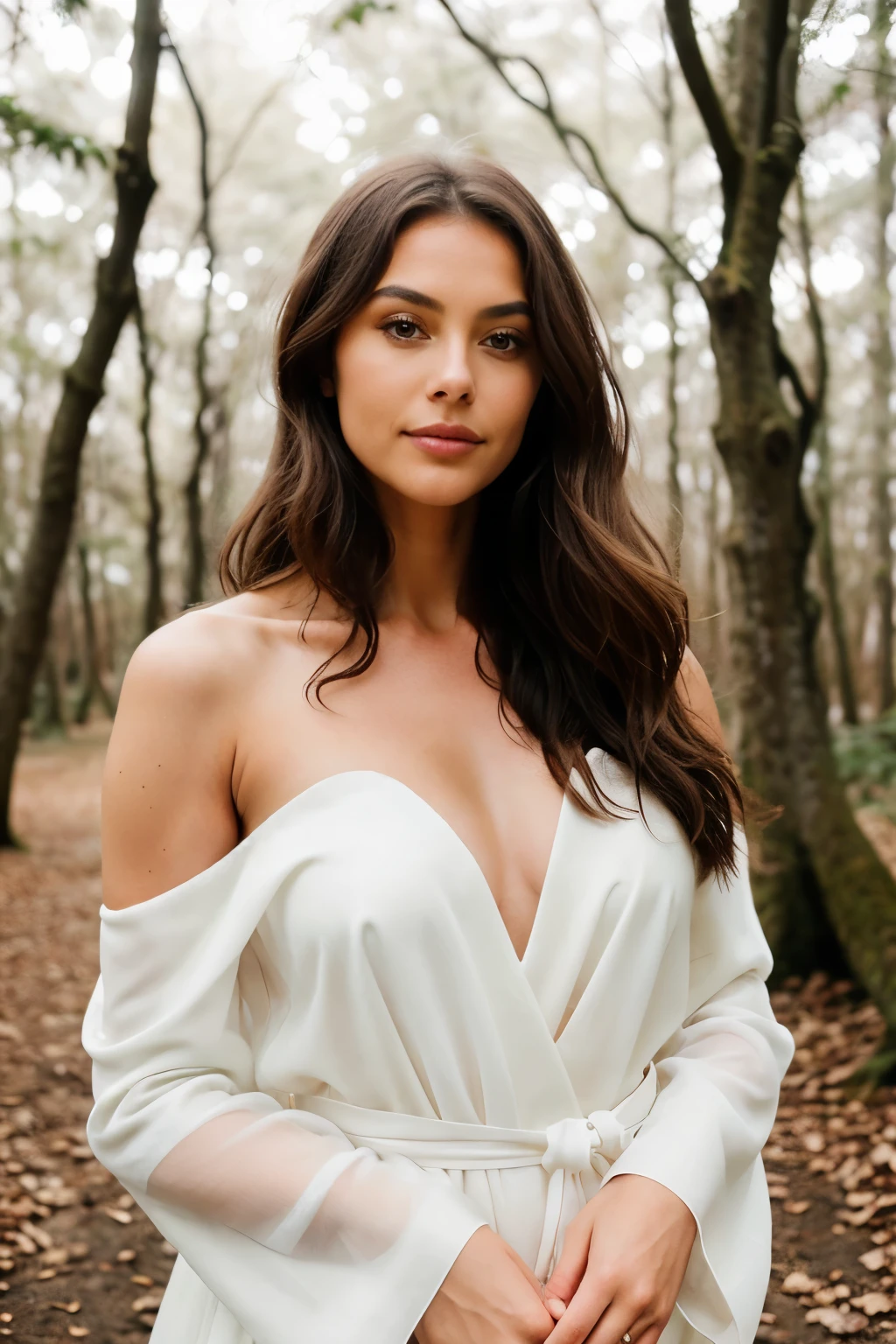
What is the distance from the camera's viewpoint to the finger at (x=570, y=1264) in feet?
5.08

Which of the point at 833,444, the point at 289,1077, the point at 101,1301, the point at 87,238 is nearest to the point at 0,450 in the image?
the point at 87,238

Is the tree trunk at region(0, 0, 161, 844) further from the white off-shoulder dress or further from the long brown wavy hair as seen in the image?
the white off-shoulder dress

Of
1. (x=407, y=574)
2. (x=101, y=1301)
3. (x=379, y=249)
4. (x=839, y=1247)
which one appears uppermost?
(x=379, y=249)

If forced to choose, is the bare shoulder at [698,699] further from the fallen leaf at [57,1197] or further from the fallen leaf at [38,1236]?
the fallen leaf at [57,1197]

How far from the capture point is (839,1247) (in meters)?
3.54

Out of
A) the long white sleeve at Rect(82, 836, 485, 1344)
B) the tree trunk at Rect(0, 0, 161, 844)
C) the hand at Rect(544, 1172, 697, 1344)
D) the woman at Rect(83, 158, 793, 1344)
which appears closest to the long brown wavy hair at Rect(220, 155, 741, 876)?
the woman at Rect(83, 158, 793, 1344)

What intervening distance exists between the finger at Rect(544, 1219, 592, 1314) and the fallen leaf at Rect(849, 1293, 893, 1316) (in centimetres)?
208

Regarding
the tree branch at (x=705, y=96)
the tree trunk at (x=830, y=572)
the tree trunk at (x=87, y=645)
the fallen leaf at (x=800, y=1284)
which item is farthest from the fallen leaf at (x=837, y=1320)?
the tree trunk at (x=87, y=645)

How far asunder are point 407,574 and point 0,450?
23.2 meters

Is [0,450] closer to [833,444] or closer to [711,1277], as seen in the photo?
[833,444]

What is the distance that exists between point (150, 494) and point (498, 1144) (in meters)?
11.6

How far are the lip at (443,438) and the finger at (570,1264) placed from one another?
47.4 inches

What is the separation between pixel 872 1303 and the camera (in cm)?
319

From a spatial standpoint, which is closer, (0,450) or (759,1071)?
(759,1071)
